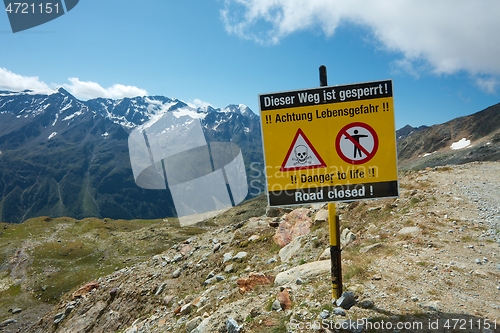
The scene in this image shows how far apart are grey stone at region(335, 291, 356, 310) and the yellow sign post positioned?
6.61 feet

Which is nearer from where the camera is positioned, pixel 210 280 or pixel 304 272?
pixel 304 272

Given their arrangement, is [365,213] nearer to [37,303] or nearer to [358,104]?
[358,104]

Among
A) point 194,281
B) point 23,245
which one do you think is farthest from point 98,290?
point 23,245

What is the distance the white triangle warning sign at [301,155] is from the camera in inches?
265

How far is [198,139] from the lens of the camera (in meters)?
33.8

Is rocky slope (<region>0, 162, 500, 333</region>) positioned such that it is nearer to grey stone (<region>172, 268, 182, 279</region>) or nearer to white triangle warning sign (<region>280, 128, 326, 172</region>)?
grey stone (<region>172, 268, 182, 279</region>)

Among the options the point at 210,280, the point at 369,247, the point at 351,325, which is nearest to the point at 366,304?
the point at 351,325

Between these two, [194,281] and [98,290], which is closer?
[194,281]

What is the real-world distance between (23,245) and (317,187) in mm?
95596

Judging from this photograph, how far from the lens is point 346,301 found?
714cm

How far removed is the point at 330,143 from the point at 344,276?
178 inches

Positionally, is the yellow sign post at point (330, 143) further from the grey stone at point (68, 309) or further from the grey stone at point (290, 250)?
the grey stone at point (68, 309)

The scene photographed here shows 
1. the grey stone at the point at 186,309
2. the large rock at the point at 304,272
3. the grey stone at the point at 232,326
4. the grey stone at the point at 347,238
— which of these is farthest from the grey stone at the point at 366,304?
the grey stone at the point at 186,309

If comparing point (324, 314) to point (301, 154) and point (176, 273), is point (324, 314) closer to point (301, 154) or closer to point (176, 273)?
point (301, 154)
